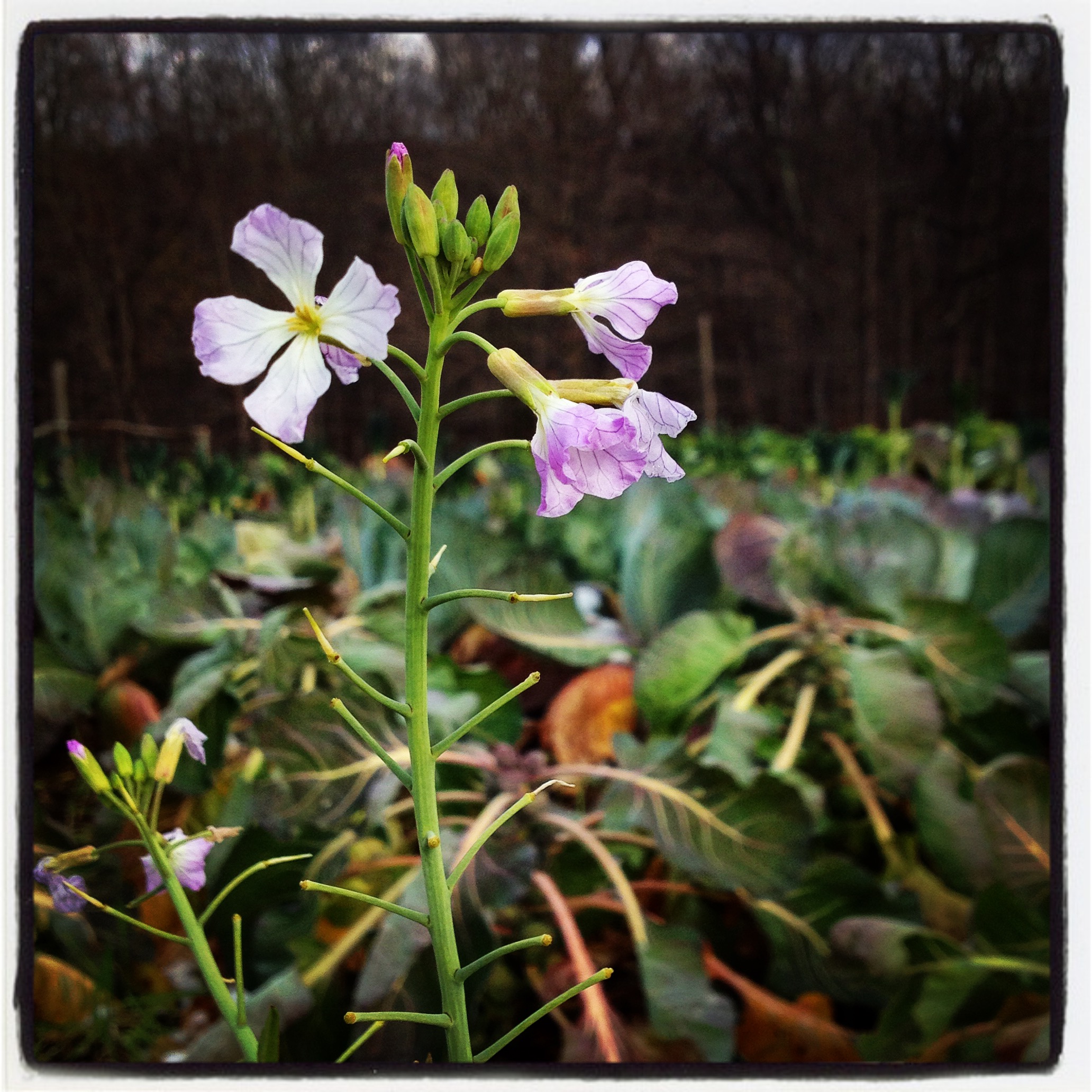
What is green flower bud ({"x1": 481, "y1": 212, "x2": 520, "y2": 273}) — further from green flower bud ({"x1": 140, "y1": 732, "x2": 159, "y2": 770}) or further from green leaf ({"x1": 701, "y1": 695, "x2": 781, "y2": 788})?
green leaf ({"x1": 701, "y1": 695, "x2": 781, "y2": 788})

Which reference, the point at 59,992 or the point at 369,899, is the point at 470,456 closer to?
the point at 369,899

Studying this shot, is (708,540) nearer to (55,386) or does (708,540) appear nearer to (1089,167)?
(1089,167)

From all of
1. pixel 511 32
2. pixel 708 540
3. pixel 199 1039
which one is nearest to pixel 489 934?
pixel 199 1039

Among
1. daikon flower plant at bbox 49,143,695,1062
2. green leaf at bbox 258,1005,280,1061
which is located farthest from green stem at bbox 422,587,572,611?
green leaf at bbox 258,1005,280,1061

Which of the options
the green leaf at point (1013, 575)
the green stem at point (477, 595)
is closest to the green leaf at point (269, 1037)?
the green stem at point (477, 595)

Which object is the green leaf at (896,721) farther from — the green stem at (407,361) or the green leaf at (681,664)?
the green stem at (407,361)

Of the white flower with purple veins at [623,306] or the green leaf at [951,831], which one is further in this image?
the green leaf at [951,831]
